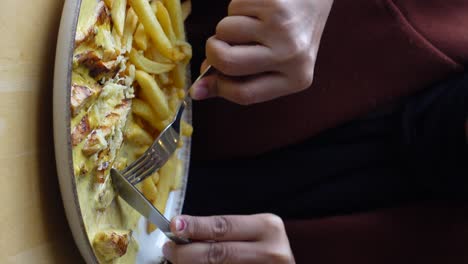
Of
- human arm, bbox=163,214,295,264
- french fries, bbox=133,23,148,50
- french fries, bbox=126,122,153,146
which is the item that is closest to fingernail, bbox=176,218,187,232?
human arm, bbox=163,214,295,264

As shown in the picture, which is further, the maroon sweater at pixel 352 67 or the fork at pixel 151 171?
the maroon sweater at pixel 352 67

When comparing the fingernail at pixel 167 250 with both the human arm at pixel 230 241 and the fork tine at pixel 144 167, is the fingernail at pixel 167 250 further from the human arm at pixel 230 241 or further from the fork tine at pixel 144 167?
the fork tine at pixel 144 167

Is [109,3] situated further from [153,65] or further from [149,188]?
→ [149,188]

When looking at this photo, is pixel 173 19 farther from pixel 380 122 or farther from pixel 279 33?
pixel 380 122

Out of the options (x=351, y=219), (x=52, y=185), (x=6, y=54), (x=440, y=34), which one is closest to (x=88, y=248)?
(x=52, y=185)

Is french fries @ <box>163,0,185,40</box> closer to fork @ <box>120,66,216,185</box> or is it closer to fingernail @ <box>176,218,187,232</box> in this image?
fork @ <box>120,66,216,185</box>

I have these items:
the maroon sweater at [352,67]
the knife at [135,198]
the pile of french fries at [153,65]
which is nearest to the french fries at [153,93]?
the pile of french fries at [153,65]
